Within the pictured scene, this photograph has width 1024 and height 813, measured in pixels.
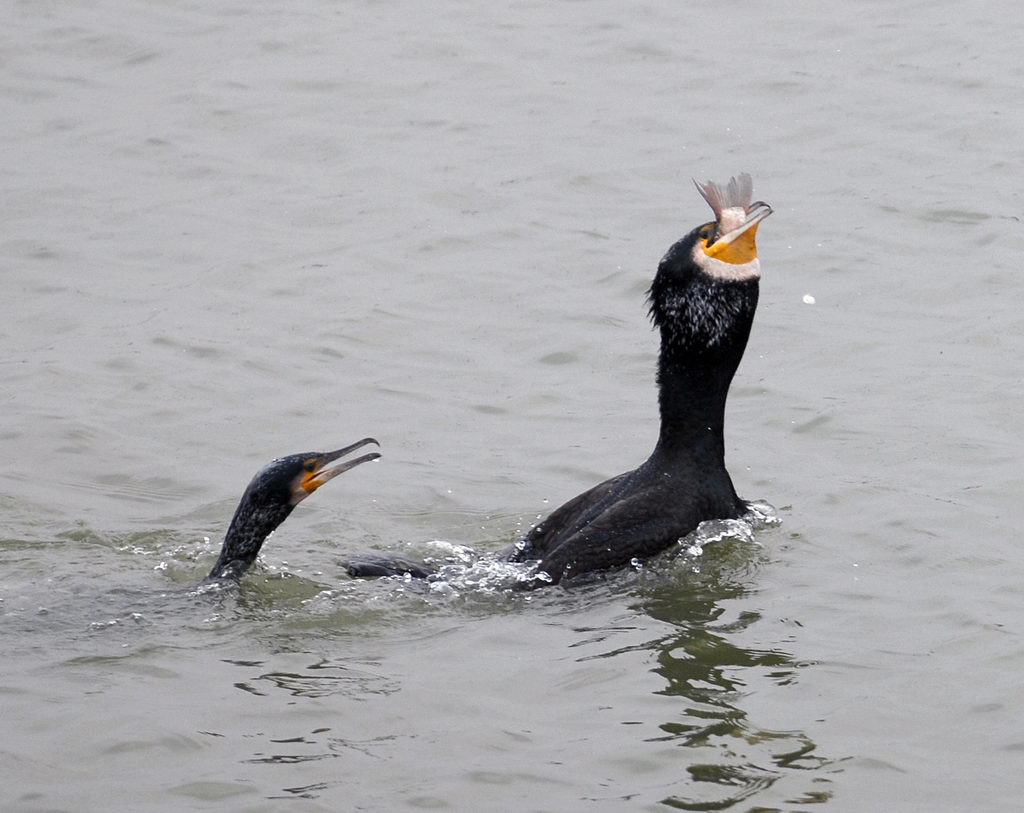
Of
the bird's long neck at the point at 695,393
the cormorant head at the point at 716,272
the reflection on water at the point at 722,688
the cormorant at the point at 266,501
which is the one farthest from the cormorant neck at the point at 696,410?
the cormorant at the point at 266,501

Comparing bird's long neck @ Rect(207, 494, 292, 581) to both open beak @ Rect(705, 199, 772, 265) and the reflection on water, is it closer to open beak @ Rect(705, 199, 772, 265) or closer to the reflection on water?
the reflection on water

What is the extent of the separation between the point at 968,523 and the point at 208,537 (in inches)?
144

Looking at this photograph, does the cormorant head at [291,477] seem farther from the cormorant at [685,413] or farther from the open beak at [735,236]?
the open beak at [735,236]

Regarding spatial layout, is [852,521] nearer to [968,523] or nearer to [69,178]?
[968,523]

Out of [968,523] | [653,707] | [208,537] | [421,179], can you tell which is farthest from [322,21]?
[653,707]

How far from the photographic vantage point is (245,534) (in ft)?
26.3

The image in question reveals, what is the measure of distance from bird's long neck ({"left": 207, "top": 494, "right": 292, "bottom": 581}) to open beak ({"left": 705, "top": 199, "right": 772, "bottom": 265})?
223 centimetres

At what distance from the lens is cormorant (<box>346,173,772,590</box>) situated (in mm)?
7770

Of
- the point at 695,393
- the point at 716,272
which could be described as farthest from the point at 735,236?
the point at 695,393

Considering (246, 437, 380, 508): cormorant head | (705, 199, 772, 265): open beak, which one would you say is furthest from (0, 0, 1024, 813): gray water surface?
(705, 199, 772, 265): open beak

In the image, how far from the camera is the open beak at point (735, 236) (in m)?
7.78

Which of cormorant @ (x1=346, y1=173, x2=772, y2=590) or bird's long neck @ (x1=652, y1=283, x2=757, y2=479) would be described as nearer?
cormorant @ (x1=346, y1=173, x2=772, y2=590)

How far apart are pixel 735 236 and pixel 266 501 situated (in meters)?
2.37

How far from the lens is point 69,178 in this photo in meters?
13.6
